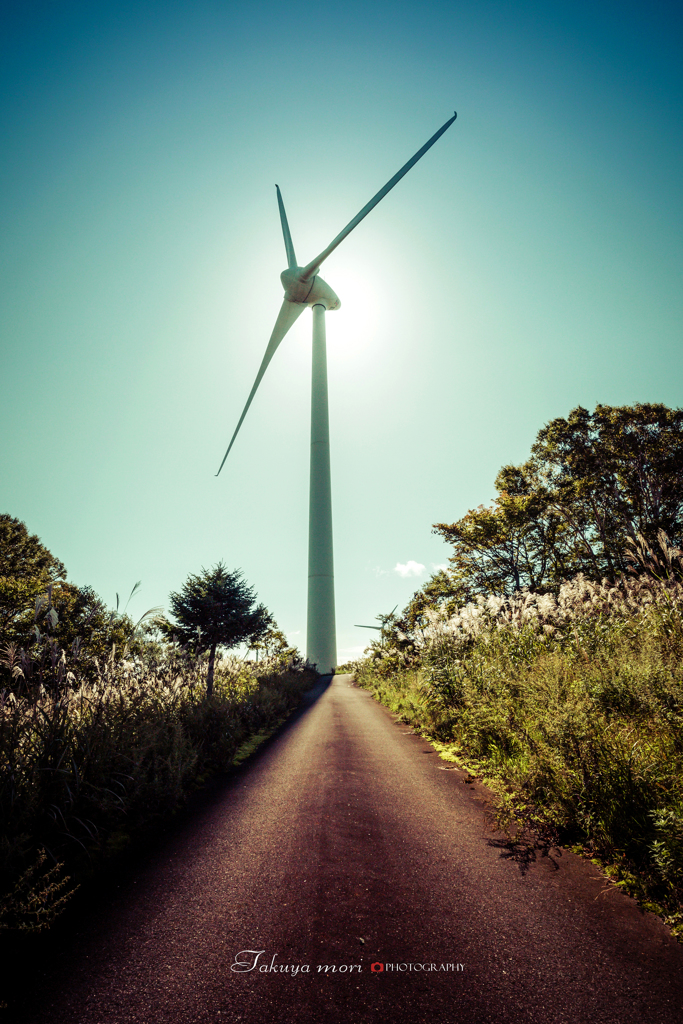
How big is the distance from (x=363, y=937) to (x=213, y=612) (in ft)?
55.1

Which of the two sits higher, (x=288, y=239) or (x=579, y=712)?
(x=288, y=239)

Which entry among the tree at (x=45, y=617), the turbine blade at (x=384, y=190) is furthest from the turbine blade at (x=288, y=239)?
the tree at (x=45, y=617)

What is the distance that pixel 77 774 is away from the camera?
4.08 metres

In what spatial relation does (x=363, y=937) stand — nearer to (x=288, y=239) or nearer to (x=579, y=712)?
(x=579, y=712)

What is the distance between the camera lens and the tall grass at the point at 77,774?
321cm

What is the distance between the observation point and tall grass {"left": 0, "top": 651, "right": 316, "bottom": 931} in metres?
3.21

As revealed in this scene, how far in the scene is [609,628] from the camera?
7.45 metres

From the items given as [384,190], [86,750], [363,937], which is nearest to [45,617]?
[86,750]

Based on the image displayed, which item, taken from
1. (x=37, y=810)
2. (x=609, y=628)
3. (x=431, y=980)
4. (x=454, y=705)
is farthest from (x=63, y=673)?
(x=609, y=628)

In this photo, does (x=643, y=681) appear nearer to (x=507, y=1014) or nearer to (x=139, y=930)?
(x=507, y=1014)

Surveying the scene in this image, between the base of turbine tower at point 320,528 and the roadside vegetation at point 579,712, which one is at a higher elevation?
the base of turbine tower at point 320,528

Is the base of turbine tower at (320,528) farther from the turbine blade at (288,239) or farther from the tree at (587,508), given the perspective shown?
the tree at (587,508)

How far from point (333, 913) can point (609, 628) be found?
6.66 m

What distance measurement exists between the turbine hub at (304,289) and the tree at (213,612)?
26.6m
